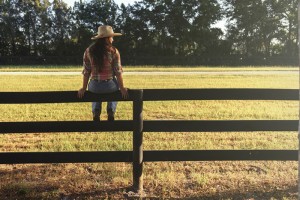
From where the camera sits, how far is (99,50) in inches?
191

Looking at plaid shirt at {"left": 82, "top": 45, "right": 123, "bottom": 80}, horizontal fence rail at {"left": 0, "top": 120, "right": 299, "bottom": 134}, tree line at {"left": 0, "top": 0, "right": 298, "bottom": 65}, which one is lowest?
horizontal fence rail at {"left": 0, "top": 120, "right": 299, "bottom": 134}

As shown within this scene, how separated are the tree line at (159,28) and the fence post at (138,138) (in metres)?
45.0

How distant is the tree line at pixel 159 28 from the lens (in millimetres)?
52844

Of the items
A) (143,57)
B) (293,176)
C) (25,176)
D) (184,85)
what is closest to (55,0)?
(184,85)

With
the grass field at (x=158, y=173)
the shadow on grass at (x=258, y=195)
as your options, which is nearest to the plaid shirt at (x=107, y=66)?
the grass field at (x=158, y=173)

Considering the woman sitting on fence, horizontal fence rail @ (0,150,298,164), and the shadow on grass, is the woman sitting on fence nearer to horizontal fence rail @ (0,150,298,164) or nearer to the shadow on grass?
horizontal fence rail @ (0,150,298,164)

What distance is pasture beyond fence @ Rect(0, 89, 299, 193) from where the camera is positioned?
4.75 metres

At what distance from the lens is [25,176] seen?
564 cm

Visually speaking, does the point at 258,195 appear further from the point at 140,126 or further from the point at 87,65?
the point at 87,65

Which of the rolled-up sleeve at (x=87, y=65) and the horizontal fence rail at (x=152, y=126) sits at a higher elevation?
the rolled-up sleeve at (x=87, y=65)

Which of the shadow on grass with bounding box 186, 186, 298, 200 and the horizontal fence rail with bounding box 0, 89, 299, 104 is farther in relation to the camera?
the shadow on grass with bounding box 186, 186, 298, 200

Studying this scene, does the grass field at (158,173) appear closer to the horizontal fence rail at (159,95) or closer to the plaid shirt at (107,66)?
the horizontal fence rail at (159,95)

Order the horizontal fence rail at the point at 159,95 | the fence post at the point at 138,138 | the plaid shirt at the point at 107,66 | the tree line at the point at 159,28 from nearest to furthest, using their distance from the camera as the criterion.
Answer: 1. the horizontal fence rail at the point at 159,95
2. the fence post at the point at 138,138
3. the plaid shirt at the point at 107,66
4. the tree line at the point at 159,28

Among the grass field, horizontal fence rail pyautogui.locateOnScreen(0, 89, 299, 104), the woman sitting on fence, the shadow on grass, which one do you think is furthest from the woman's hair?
the shadow on grass
